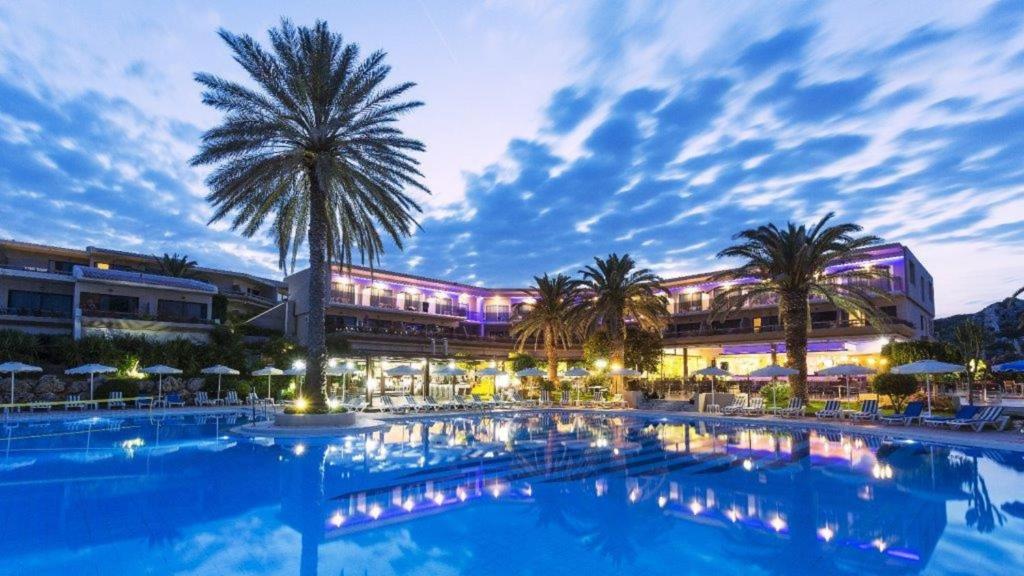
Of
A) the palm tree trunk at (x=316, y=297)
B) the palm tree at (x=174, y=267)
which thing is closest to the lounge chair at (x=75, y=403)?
the palm tree trunk at (x=316, y=297)

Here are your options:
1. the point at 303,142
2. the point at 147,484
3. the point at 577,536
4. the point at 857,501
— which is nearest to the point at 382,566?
the point at 577,536

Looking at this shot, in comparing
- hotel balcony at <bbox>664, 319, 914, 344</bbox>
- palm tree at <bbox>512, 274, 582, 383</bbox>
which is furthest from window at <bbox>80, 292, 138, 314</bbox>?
hotel balcony at <bbox>664, 319, 914, 344</bbox>

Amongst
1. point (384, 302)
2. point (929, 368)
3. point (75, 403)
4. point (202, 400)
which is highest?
point (384, 302)

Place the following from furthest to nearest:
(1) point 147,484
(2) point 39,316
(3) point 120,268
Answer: (3) point 120,268, (2) point 39,316, (1) point 147,484

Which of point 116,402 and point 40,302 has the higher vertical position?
point 40,302

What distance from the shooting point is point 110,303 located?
38.2 metres

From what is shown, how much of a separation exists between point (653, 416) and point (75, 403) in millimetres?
25128

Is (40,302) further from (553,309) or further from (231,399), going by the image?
(553,309)

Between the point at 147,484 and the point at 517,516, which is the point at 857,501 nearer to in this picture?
the point at 517,516

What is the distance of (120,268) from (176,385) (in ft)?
57.1

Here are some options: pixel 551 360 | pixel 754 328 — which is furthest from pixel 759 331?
pixel 551 360

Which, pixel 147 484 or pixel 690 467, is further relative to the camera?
pixel 690 467

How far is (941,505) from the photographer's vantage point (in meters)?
10.4

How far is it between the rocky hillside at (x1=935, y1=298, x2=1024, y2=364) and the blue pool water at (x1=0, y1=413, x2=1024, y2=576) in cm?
5841
